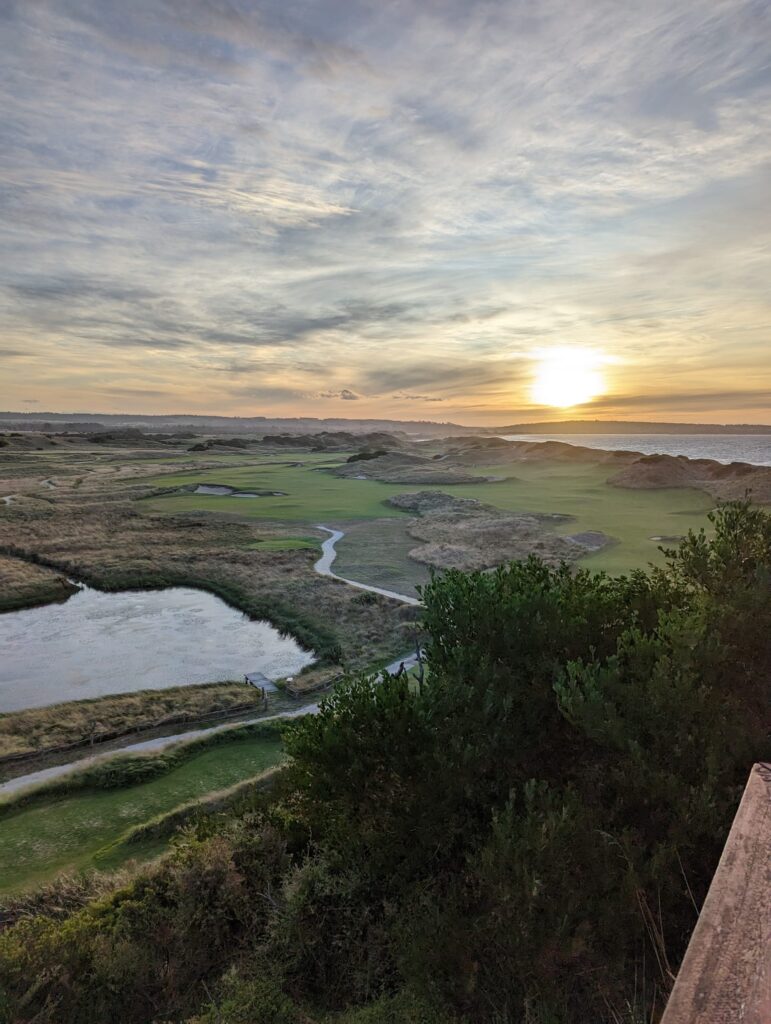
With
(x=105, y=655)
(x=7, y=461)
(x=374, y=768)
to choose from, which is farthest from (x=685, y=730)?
(x=7, y=461)

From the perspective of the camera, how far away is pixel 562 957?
807 cm

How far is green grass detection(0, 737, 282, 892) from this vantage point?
573 inches

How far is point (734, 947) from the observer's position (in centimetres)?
491

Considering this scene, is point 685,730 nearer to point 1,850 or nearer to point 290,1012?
point 290,1012

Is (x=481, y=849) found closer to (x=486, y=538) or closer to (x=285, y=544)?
(x=486, y=538)

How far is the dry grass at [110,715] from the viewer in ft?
69.4

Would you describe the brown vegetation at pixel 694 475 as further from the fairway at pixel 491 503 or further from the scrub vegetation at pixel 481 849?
the scrub vegetation at pixel 481 849

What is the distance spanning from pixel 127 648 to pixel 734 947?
31.2 metres

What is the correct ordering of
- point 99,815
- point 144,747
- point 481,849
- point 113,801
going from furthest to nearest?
point 144,747, point 113,801, point 99,815, point 481,849

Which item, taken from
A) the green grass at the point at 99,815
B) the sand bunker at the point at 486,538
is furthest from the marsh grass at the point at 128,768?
the sand bunker at the point at 486,538

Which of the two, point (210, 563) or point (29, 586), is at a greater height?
point (210, 563)

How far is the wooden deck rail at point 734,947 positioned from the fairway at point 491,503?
118 feet

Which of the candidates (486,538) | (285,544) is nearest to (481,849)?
(486,538)

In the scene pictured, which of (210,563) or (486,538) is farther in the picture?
(486,538)
